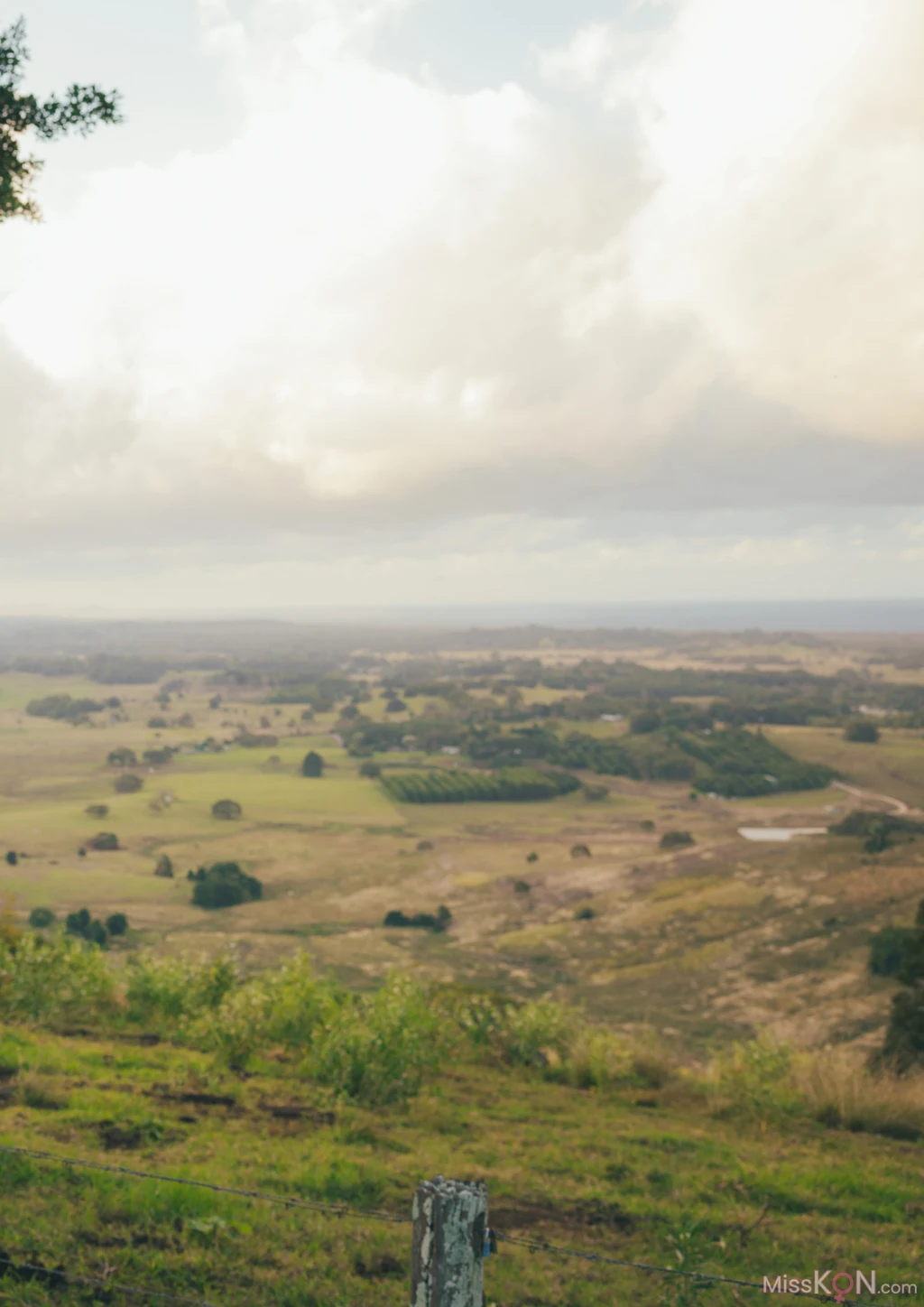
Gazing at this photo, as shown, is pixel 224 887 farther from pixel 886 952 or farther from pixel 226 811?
pixel 886 952

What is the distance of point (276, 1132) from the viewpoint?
1240 centimetres

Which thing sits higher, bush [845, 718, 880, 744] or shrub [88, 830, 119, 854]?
bush [845, 718, 880, 744]

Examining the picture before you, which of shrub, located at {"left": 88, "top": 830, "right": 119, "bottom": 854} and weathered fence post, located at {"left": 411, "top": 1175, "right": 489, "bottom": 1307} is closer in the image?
weathered fence post, located at {"left": 411, "top": 1175, "right": 489, "bottom": 1307}

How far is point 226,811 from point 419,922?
51.7 metres

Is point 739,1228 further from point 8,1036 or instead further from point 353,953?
point 353,953

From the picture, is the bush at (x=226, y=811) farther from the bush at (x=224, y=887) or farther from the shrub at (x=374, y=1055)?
the shrub at (x=374, y=1055)

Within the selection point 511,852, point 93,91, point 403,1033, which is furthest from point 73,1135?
point 511,852

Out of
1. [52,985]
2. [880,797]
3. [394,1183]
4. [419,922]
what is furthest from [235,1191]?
[880,797]

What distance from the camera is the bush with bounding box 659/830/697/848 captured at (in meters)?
104

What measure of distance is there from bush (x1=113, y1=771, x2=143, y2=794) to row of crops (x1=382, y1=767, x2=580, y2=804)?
137ft

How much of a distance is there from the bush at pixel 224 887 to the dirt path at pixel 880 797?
288 feet

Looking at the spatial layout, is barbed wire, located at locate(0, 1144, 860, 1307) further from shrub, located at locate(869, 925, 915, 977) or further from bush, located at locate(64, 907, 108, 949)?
bush, located at locate(64, 907, 108, 949)

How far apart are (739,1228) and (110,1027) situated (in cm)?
1484

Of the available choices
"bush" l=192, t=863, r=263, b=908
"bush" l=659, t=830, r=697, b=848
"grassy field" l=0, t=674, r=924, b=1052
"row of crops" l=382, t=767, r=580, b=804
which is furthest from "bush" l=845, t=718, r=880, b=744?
"bush" l=192, t=863, r=263, b=908
